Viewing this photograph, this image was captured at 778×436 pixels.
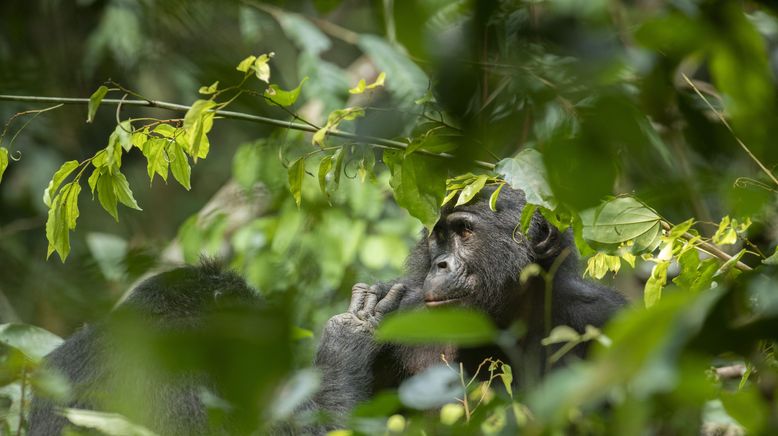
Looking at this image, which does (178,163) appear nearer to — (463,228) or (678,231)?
(678,231)

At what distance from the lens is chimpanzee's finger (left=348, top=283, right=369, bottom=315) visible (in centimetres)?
399

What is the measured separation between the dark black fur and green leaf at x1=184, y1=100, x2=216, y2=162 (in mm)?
355

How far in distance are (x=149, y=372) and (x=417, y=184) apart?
0.96 m

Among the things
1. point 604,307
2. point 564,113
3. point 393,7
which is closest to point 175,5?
point 393,7

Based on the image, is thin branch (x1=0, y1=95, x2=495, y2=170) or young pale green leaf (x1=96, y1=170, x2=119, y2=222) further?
young pale green leaf (x1=96, y1=170, x2=119, y2=222)

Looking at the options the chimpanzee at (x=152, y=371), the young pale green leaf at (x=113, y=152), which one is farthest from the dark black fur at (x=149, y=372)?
the young pale green leaf at (x=113, y=152)

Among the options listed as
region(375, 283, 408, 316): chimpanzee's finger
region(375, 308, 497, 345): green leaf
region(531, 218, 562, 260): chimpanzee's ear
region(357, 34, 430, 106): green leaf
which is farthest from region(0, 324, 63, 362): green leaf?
region(375, 308, 497, 345): green leaf

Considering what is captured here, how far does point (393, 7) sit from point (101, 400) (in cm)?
192

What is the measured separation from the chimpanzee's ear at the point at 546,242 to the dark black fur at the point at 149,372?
4.53 ft

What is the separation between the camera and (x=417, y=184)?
2.43m

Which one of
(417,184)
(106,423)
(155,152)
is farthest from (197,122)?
(106,423)

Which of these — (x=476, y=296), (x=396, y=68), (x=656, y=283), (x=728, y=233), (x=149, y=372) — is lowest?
(x=476, y=296)

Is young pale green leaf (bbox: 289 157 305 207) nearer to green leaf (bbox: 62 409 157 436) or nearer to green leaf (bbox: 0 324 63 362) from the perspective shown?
green leaf (bbox: 62 409 157 436)

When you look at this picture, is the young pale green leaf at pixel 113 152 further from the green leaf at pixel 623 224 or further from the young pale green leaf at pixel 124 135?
the green leaf at pixel 623 224
